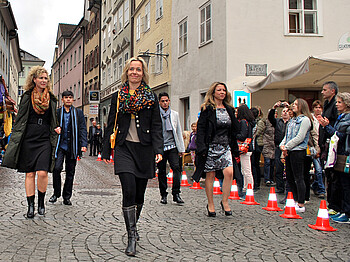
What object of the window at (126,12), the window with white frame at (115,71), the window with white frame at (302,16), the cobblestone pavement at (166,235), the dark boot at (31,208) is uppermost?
the window at (126,12)

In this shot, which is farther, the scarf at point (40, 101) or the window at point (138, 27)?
the window at point (138, 27)

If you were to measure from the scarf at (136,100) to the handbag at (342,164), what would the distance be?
290cm

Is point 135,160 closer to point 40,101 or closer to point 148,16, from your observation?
point 40,101

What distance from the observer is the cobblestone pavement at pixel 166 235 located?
4453 millimetres

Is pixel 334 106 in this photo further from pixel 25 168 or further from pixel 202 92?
pixel 202 92

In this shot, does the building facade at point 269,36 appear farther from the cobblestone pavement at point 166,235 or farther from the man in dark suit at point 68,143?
the man in dark suit at point 68,143

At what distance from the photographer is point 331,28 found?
51.7ft

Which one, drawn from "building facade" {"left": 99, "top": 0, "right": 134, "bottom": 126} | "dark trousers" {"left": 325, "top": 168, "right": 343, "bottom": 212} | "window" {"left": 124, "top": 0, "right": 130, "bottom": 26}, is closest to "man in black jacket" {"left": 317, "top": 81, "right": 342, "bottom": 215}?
"dark trousers" {"left": 325, "top": 168, "right": 343, "bottom": 212}

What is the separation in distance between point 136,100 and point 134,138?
15.9 inches

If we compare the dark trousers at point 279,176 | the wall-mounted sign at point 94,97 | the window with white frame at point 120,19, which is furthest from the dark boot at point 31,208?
the window with white frame at point 120,19

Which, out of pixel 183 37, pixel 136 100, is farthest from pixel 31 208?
pixel 183 37

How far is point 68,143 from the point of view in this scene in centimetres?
741

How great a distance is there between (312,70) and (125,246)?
26.2 ft

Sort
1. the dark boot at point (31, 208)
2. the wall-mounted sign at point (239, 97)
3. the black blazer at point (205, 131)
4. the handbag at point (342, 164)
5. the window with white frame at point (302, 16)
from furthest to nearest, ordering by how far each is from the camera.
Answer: the window with white frame at point (302, 16) < the wall-mounted sign at point (239, 97) < the black blazer at point (205, 131) < the dark boot at point (31, 208) < the handbag at point (342, 164)
